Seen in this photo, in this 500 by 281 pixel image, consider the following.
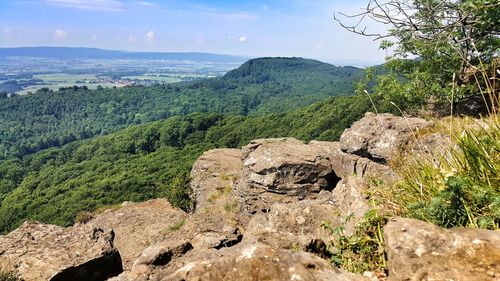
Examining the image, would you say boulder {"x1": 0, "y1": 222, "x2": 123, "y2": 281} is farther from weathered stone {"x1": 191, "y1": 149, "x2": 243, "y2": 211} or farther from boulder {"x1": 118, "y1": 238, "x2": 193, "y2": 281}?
weathered stone {"x1": 191, "y1": 149, "x2": 243, "y2": 211}

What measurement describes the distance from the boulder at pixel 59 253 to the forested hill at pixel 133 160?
44.2 metres

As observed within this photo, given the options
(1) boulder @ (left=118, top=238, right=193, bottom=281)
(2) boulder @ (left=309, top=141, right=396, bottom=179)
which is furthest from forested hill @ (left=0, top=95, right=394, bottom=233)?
(1) boulder @ (left=118, top=238, right=193, bottom=281)

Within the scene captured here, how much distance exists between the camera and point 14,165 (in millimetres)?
125562

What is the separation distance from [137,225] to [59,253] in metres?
9.48

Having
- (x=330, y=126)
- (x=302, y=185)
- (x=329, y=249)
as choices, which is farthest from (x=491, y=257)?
(x=330, y=126)

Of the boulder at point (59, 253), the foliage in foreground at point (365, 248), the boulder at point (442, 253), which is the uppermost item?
the boulder at point (442, 253)

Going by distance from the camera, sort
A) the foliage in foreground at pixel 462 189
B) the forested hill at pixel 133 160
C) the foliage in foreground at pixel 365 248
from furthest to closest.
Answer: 1. the forested hill at pixel 133 160
2. the foliage in foreground at pixel 365 248
3. the foliage in foreground at pixel 462 189

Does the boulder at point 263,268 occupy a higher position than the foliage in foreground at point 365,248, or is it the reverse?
the boulder at point 263,268

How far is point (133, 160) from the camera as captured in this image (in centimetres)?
10581

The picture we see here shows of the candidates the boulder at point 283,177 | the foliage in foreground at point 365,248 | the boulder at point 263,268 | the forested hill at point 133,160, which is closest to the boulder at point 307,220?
the foliage in foreground at point 365,248

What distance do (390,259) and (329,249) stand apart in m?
1.65

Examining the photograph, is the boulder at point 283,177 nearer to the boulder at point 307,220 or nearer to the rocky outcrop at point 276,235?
the rocky outcrop at point 276,235

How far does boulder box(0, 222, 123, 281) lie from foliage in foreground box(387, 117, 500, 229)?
6080 mm

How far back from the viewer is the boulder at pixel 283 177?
1752 centimetres
